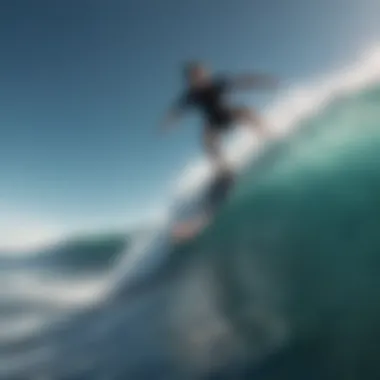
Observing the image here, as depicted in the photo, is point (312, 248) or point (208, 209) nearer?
point (312, 248)

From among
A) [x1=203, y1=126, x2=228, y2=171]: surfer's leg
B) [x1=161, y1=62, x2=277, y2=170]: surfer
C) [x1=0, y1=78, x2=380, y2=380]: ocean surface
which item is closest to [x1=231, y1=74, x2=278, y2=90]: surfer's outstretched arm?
[x1=161, y1=62, x2=277, y2=170]: surfer

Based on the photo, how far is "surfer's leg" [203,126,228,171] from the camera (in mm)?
4281

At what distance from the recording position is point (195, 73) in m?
4.28

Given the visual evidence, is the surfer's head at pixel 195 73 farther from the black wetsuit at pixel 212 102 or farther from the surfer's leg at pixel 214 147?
the surfer's leg at pixel 214 147

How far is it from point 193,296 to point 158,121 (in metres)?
0.94

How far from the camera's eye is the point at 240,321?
4152mm

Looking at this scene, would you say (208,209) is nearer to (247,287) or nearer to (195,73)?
(247,287)

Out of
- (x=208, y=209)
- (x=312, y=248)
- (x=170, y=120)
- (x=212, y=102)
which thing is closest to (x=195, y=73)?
(x=212, y=102)

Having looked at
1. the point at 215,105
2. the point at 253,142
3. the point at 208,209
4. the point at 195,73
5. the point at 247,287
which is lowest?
the point at 247,287

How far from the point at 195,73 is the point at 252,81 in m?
0.30

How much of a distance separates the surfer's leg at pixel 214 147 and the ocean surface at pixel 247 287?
0.16m

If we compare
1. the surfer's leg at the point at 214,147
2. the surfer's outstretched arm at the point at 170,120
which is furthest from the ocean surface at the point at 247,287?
the surfer's outstretched arm at the point at 170,120

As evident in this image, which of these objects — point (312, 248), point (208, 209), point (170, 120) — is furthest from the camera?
point (208, 209)

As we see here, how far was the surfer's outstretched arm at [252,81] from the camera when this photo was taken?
4.27 metres
